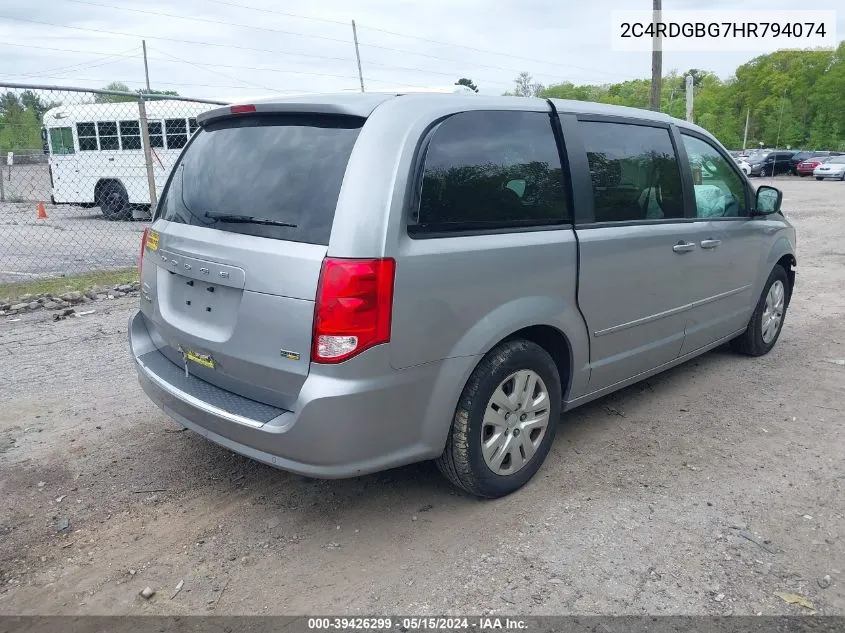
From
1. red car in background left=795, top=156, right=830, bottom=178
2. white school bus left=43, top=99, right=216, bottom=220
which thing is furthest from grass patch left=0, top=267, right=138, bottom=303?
red car in background left=795, top=156, right=830, bottom=178

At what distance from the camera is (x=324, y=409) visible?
2.67 meters

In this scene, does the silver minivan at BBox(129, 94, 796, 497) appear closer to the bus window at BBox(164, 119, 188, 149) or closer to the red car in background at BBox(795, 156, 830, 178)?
the bus window at BBox(164, 119, 188, 149)

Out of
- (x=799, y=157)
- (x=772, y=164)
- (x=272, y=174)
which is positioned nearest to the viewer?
(x=272, y=174)

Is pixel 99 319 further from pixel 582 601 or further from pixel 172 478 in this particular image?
pixel 582 601

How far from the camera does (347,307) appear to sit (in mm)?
2641

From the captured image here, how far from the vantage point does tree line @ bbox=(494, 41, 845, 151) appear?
63844mm

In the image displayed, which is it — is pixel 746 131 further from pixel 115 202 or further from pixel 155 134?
pixel 115 202

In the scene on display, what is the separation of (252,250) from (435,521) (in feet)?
4.85

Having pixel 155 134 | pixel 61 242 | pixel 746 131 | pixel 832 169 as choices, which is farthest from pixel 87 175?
pixel 746 131

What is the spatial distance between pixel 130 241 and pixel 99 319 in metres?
6.87

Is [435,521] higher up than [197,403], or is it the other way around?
[197,403]

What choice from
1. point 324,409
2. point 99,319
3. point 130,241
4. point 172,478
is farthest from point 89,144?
point 324,409

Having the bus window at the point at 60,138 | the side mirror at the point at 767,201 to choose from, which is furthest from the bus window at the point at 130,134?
the side mirror at the point at 767,201

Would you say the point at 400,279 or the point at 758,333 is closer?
the point at 400,279
